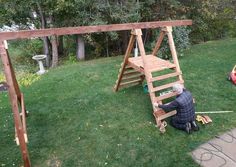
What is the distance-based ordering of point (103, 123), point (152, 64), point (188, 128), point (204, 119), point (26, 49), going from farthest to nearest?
point (26, 49)
point (152, 64)
point (103, 123)
point (204, 119)
point (188, 128)

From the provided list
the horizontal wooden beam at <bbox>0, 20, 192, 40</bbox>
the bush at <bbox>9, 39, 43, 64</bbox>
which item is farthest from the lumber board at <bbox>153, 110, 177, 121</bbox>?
the bush at <bbox>9, 39, 43, 64</bbox>

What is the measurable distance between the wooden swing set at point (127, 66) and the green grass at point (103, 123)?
0.39 metres

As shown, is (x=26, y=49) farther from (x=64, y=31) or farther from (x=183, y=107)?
(x=183, y=107)

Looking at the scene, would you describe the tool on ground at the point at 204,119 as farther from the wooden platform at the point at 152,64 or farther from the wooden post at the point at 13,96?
the wooden post at the point at 13,96

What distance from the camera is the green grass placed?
5.12 metres

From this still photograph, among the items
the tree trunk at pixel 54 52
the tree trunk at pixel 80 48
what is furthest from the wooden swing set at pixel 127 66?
the tree trunk at pixel 54 52

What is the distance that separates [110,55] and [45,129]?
760 centimetres

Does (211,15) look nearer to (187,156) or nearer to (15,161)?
(187,156)

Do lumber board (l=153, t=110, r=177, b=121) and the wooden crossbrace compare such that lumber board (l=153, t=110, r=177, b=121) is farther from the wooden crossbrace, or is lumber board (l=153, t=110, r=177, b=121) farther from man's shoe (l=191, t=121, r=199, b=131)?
the wooden crossbrace

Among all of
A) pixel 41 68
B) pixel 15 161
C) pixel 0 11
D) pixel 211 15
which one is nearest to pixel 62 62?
pixel 41 68

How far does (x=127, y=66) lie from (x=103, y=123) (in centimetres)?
160

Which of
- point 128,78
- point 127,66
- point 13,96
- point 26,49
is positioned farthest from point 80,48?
point 13,96

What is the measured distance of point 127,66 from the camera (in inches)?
272

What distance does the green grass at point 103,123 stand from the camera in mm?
5121
